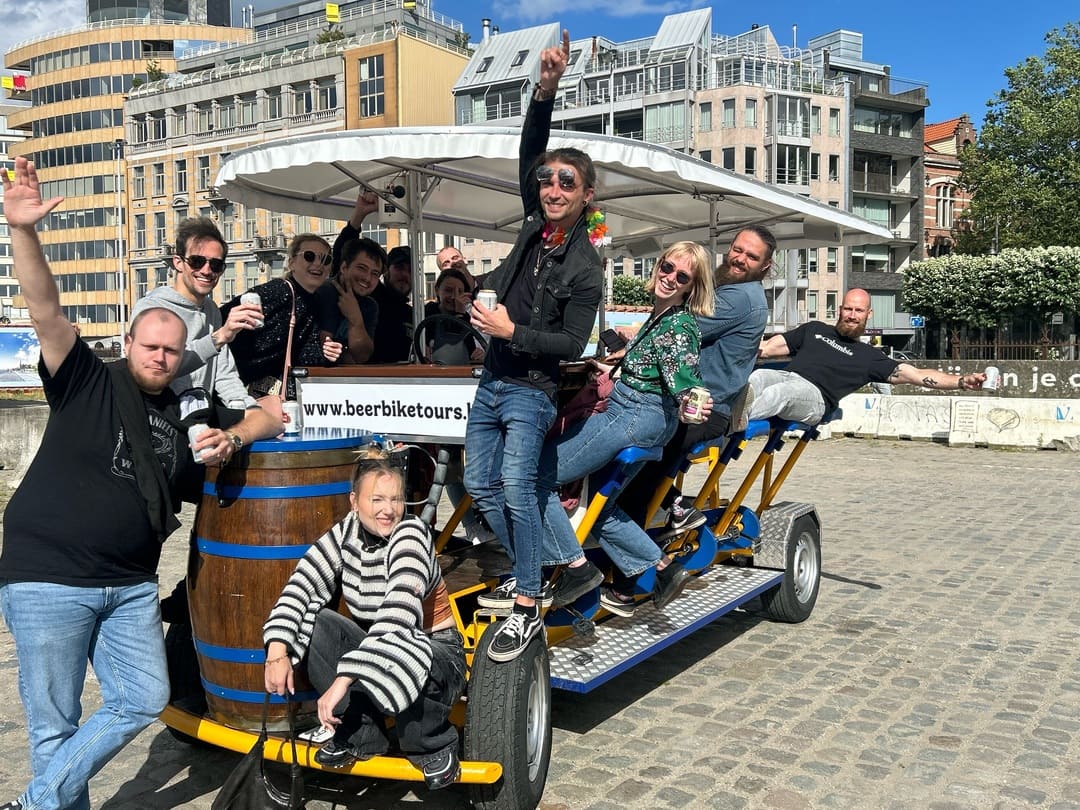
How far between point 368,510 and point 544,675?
105 cm

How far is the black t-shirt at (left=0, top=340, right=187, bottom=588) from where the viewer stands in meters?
3.05

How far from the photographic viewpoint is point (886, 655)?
19.2 ft

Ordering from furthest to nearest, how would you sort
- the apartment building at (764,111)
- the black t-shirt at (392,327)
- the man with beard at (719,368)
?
the apartment building at (764,111), the black t-shirt at (392,327), the man with beard at (719,368)

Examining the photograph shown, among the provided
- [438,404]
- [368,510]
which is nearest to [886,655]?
[438,404]

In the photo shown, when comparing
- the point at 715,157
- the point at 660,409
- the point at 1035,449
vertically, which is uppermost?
the point at 715,157

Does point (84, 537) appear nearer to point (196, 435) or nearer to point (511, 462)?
point (196, 435)

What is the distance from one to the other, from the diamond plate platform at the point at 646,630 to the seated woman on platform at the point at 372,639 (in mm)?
824

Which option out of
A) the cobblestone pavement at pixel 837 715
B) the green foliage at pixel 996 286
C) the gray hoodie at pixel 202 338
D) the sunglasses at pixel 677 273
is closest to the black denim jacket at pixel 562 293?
the sunglasses at pixel 677 273

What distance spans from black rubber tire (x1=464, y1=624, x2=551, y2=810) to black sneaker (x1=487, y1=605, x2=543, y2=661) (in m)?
0.02

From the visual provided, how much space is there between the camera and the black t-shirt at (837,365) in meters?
6.49

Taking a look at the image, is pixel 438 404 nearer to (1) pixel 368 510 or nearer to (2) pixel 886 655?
(1) pixel 368 510

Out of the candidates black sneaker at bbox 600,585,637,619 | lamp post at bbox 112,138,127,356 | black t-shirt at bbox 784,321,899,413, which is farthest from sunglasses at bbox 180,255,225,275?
lamp post at bbox 112,138,127,356

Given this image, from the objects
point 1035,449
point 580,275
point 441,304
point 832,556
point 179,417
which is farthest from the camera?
point 1035,449

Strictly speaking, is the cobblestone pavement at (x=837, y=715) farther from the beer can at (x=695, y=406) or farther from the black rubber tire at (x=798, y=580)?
the beer can at (x=695, y=406)
